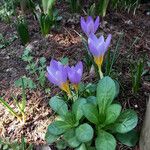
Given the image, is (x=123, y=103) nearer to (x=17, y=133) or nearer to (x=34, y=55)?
(x=17, y=133)

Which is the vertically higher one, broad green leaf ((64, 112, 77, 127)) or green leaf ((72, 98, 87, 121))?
green leaf ((72, 98, 87, 121))

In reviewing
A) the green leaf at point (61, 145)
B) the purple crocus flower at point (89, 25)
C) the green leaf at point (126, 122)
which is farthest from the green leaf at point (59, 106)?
the purple crocus flower at point (89, 25)

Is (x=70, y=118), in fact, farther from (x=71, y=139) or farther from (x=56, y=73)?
(x=56, y=73)

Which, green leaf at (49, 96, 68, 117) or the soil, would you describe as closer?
green leaf at (49, 96, 68, 117)

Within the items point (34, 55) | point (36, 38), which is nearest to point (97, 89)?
point (34, 55)

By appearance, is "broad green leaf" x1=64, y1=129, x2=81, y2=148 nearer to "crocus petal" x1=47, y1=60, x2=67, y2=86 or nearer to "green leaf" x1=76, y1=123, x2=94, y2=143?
"green leaf" x1=76, y1=123, x2=94, y2=143

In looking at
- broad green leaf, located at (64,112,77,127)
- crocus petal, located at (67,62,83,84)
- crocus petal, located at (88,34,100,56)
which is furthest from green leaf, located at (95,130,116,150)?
crocus petal, located at (88,34,100,56)
